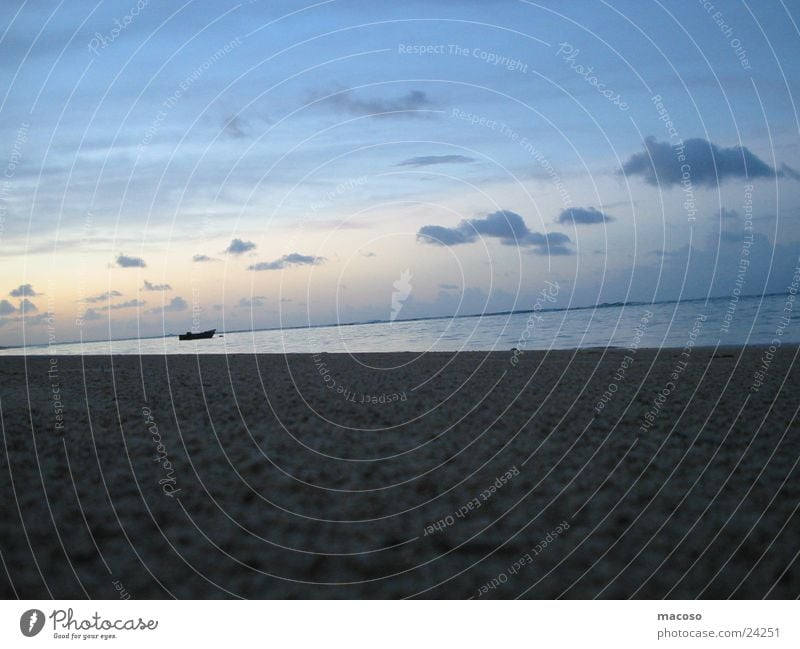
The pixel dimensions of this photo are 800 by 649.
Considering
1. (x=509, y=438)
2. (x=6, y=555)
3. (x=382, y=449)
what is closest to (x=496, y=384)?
(x=509, y=438)

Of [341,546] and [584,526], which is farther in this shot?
[584,526]

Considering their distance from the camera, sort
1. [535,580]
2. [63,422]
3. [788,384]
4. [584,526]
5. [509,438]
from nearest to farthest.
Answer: [535,580]
[584,526]
[509,438]
[63,422]
[788,384]

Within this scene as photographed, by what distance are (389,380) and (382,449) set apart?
46.0 ft

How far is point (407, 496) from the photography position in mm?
10406

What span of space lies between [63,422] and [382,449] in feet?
32.0

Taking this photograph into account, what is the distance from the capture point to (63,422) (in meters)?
17.4

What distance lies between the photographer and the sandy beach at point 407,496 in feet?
24.2

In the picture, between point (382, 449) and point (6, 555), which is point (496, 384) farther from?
point (6, 555)

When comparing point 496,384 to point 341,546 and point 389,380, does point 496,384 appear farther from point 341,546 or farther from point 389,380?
point 341,546

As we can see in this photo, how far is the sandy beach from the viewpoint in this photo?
7391 millimetres

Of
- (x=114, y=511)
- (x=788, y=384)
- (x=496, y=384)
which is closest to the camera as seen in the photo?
(x=114, y=511)
